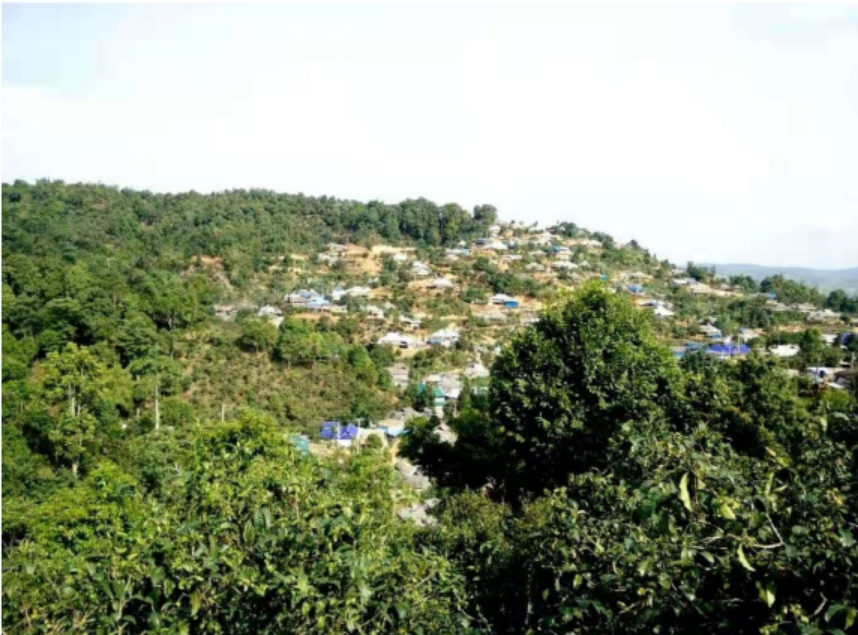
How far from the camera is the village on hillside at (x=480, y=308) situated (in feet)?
95.0

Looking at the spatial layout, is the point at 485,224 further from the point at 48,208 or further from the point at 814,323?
the point at 48,208

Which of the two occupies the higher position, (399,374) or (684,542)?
(684,542)

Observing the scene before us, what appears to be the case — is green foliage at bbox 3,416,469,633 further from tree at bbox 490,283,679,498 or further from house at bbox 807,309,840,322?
house at bbox 807,309,840,322

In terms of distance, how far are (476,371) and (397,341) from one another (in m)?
5.13

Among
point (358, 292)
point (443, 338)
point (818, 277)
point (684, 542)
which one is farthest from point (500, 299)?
point (818, 277)

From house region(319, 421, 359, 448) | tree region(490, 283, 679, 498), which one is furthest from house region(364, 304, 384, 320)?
tree region(490, 283, 679, 498)

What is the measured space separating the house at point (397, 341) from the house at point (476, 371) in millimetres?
3801

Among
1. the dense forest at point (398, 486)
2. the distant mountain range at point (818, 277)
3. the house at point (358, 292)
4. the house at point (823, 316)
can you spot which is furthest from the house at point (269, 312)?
the distant mountain range at point (818, 277)

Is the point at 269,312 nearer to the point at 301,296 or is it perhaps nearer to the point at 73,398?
the point at 301,296

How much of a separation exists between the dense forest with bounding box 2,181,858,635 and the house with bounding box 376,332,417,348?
4.77 metres

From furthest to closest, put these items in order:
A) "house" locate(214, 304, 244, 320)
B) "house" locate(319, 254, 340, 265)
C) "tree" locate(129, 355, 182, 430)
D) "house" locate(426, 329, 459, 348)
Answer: "house" locate(319, 254, 340, 265)
"house" locate(426, 329, 459, 348)
"house" locate(214, 304, 244, 320)
"tree" locate(129, 355, 182, 430)

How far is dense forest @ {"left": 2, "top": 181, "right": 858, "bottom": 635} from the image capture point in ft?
8.16

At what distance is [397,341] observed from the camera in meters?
34.7

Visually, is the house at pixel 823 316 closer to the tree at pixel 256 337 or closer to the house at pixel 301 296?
the house at pixel 301 296
